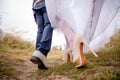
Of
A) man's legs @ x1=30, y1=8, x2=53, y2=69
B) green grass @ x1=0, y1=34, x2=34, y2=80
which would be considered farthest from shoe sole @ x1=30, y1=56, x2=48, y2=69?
green grass @ x1=0, y1=34, x2=34, y2=80

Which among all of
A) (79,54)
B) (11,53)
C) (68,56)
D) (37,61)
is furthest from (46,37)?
(11,53)

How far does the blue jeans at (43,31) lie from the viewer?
2.71m

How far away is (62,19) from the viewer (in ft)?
9.34

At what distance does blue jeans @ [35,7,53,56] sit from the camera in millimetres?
2709

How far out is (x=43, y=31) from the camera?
2799 millimetres

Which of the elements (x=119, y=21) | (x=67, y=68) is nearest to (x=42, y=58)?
(x=67, y=68)

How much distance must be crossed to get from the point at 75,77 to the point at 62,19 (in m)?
0.63

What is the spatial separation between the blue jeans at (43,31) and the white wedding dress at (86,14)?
0.06 m

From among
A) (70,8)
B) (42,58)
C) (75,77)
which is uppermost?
(70,8)

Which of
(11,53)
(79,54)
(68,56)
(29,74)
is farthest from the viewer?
(11,53)

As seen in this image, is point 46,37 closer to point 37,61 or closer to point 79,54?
point 37,61

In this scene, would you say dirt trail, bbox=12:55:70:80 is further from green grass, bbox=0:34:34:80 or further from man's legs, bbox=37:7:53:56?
man's legs, bbox=37:7:53:56

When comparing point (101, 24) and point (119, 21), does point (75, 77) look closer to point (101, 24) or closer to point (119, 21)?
point (101, 24)

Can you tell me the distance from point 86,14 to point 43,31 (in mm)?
423
